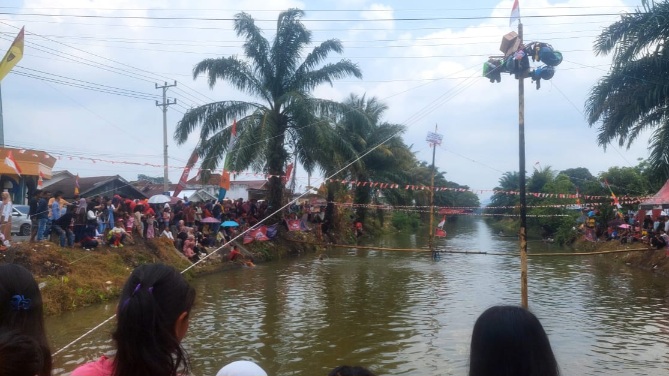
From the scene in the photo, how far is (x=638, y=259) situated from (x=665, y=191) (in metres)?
6.14

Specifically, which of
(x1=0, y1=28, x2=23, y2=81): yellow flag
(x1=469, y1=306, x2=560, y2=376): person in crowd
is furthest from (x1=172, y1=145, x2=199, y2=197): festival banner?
(x1=469, y1=306, x2=560, y2=376): person in crowd

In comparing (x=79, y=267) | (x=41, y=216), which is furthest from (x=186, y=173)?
(x=79, y=267)

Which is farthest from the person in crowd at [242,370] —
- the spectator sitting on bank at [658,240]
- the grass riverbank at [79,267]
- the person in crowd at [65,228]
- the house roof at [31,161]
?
→ the house roof at [31,161]

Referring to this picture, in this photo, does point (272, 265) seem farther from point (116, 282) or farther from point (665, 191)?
point (665, 191)

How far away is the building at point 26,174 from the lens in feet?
77.7

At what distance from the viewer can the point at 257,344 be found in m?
11.0

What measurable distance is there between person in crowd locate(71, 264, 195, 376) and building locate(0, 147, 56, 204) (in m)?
22.7

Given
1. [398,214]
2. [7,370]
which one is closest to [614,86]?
[7,370]

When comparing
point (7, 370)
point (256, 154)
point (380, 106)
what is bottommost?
point (7, 370)

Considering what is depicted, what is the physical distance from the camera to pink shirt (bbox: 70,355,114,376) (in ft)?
7.64

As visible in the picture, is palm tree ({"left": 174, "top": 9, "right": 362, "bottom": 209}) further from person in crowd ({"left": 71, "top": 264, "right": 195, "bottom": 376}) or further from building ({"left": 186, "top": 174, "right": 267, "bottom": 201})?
person in crowd ({"left": 71, "top": 264, "right": 195, "bottom": 376})

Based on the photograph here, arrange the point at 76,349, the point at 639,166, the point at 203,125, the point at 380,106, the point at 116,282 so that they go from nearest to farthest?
the point at 76,349
the point at 116,282
the point at 203,125
the point at 639,166
the point at 380,106

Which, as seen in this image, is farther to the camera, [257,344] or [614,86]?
[614,86]

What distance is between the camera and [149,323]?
2.34m
